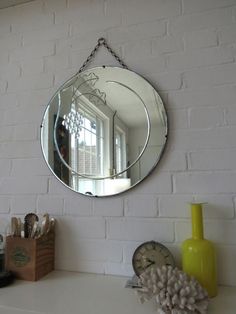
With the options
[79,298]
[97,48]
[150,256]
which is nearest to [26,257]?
[79,298]

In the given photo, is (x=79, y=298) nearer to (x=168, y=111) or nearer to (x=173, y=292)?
(x=173, y=292)

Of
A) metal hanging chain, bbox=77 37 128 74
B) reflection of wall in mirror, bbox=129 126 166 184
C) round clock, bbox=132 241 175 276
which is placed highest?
metal hanging chain, bbox=77 37 128 74

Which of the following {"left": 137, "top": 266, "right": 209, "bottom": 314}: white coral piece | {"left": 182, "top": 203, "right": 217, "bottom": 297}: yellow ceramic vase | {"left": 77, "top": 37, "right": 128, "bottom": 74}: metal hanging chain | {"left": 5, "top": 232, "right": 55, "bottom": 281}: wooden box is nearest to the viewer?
{"left": 137, "top": 266, "right": 209, "bottom": 314}: white coral piece

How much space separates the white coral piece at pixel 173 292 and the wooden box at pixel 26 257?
45 cm

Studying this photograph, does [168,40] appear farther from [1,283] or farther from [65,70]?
[1,283]

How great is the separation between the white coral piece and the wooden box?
0.45 meters

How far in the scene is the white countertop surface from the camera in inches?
30.3

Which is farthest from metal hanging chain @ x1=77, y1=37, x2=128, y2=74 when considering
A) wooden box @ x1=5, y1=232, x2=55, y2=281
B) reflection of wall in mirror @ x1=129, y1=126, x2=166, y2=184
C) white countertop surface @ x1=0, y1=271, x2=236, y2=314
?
white countertop surface @ x1=0, y1=271, x2=236, y2=314

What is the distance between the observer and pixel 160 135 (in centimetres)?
106

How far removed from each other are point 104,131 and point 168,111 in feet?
0.93

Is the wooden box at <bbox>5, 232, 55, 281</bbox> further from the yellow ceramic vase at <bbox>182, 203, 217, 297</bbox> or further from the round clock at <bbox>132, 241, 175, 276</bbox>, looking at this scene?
the yellow ceramic vase at <bbox>182, 203, 217, 297</bbox>

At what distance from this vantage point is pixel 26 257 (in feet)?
3.31

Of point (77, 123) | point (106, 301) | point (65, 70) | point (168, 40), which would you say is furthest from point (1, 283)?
point (168, 40)

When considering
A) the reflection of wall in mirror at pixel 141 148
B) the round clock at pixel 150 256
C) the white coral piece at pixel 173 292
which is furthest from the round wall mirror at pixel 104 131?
the white coral piece at pixel 173 292
